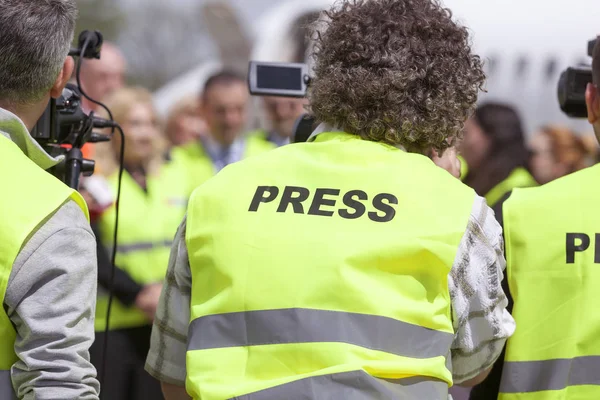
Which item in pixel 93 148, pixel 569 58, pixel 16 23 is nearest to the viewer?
pixel 16 23

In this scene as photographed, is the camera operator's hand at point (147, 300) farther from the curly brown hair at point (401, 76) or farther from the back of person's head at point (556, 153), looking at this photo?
the back of person's head at point (556, 153)

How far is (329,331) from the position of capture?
5.68 ft

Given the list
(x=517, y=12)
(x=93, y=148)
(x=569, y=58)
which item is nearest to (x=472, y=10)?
(x=517, y=12)

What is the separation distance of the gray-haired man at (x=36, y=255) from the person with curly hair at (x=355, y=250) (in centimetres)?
21

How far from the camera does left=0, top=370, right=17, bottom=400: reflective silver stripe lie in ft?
5.92

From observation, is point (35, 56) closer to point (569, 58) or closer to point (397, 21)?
point (397, 21)

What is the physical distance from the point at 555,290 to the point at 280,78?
940 mm

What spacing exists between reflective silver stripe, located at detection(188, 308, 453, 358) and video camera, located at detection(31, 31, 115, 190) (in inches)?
31.3

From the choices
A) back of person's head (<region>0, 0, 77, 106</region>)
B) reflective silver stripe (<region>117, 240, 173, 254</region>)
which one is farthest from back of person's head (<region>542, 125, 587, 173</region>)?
back of person's head (<region>0, 0, 77, 106</region>)

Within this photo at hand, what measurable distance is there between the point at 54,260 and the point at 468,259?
2.56 feet

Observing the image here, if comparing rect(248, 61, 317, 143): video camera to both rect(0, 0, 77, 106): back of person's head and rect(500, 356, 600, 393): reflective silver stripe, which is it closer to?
rect(0, 0, 77, 106): back of person's head

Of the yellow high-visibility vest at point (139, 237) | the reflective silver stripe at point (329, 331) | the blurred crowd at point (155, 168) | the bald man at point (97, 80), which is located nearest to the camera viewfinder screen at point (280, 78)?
the reflective silver stripe at point (329, 331)

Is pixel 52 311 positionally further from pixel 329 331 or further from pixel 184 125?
pixel 184 125

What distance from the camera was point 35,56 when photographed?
6.30 ft
